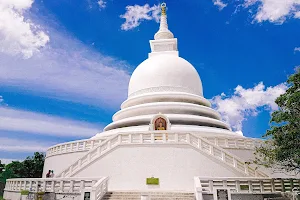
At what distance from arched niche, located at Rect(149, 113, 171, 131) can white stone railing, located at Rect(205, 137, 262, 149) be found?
405 centimetres

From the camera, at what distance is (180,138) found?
18.1 metres

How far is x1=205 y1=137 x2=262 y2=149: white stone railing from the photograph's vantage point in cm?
2036

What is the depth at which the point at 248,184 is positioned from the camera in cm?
1465

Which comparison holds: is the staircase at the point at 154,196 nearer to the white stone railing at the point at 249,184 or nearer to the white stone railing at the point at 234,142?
the white stone railing at the point at 249,184

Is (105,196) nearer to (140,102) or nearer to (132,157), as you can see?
(132,157)

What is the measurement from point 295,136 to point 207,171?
18.2ft

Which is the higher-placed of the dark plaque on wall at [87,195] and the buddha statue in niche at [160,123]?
the buddha statue in niche at [160,123]

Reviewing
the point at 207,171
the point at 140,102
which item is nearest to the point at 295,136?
the point at 207,171

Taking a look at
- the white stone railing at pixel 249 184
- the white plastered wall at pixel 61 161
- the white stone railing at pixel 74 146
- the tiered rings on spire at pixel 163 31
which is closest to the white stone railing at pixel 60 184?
the white plastered wall at pixel 61 161

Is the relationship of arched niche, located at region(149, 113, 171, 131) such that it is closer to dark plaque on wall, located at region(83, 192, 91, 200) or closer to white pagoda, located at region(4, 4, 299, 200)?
white pagoda, located at region(4, 4, 299, 200)

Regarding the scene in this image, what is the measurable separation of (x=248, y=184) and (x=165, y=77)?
1735 centimetres

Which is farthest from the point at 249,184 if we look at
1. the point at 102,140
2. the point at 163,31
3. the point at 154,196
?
the point at 163,31

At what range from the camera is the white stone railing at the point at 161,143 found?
17344 mm

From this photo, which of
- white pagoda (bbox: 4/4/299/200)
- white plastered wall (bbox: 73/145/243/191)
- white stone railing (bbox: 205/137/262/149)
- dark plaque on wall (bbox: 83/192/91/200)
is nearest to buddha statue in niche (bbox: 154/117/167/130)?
white pagoda (bbox: 4/4/299/200)
